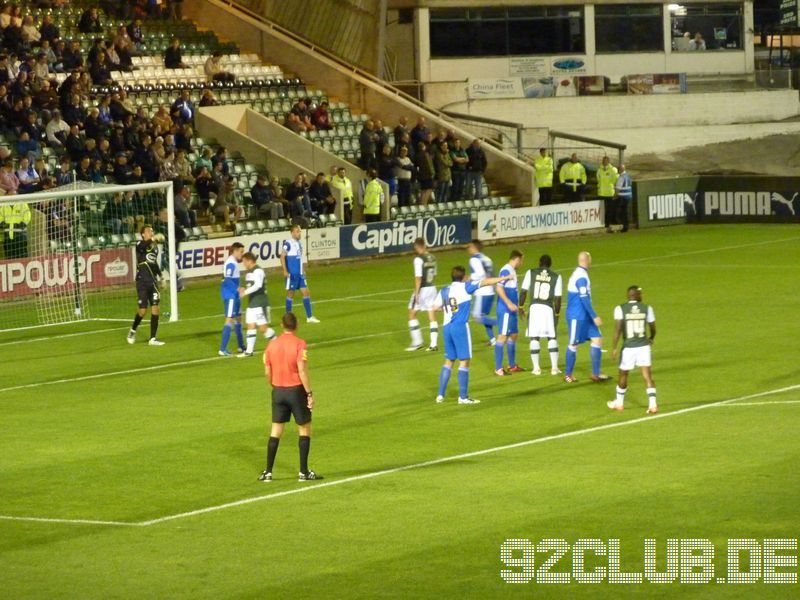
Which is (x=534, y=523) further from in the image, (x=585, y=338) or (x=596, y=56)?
(x=596, y=56)

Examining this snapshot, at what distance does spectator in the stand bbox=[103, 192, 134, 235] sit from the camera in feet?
116

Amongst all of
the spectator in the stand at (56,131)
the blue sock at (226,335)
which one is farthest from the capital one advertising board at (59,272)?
the blue sock at (226,335)

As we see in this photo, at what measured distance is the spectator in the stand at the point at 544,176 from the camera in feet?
155

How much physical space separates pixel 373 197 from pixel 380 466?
25115 millimetres

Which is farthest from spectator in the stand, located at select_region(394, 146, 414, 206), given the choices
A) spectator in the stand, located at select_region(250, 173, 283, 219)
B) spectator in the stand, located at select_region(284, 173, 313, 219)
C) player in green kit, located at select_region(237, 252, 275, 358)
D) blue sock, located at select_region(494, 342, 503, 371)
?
blue sock, located at select_region(494, 342, 503, 371)

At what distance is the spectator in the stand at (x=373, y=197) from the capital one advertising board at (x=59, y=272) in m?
10.2

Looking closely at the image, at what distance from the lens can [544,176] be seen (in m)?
47.5

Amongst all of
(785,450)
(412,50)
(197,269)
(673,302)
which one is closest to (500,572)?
(785,450)

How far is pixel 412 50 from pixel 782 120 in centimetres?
1445

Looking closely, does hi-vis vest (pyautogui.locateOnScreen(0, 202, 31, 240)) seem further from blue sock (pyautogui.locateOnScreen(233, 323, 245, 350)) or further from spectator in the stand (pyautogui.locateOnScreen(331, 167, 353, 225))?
spectator in the stand (pyautogui.locateOnScreen(331, 167, 353, 225))

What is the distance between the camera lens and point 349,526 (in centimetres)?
1438

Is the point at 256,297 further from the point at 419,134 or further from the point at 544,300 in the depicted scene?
the point at 419,134

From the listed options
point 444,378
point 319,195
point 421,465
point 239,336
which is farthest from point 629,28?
point 421,465

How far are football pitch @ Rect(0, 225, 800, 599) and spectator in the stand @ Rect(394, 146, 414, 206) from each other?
14592 mm
